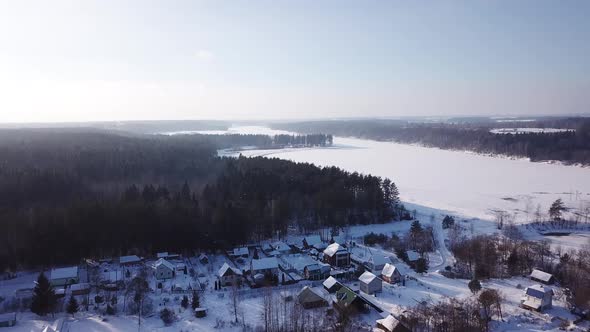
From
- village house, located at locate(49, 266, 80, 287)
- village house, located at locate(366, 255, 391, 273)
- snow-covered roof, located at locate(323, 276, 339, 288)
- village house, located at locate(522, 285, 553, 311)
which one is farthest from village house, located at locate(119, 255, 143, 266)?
village house, located at locate(522, 285, 553, 311)

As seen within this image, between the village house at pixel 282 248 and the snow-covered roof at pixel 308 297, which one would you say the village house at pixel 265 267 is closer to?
the village house at pixel 282 248

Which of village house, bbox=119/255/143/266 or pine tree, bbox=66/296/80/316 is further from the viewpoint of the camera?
village house, bbox=119/255/143/266

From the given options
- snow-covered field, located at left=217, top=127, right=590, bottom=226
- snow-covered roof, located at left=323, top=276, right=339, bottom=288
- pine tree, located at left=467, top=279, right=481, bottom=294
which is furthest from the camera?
snow-covered field, located at left=217, top=127, right=590, bottom=226

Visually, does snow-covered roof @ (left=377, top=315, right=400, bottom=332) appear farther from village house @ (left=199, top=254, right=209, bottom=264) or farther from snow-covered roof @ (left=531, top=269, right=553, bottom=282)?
village house @ (left=199, top=254, right=209, bottom=264)

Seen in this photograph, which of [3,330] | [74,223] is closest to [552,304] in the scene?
[3,330]

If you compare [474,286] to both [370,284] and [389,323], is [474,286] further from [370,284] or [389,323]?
[389,323]

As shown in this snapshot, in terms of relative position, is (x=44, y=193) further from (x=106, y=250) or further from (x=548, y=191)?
(x=548, y=191)
